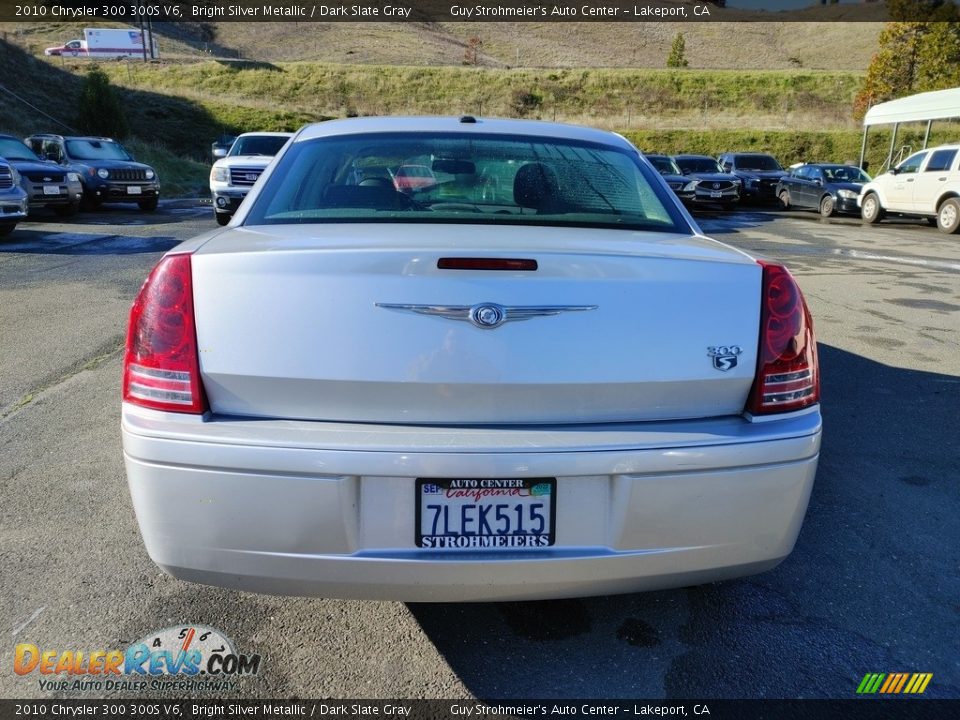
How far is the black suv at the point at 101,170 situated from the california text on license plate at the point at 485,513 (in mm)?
17368

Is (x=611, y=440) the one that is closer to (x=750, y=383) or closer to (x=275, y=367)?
(x=750, y=383)

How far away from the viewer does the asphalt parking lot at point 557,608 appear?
86.4 inches

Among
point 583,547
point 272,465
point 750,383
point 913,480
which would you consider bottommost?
point 913,480

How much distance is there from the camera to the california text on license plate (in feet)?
6.15

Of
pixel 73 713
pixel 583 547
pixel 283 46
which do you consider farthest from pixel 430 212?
pixel 283 46

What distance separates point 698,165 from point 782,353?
851 inches

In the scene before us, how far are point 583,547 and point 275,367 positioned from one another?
3.03 ft

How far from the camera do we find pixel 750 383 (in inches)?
80.7

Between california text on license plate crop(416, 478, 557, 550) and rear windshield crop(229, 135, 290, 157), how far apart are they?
14670 mm

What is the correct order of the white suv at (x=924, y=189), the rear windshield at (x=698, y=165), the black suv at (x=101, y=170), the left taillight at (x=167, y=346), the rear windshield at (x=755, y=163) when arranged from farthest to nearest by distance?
1. the rear windshield at (x=755, y=163)
2. the rear windshield at (x=698, y=165)
3. the black suv at (x=101, y=170)
4. the white suv at (x=924, y=189)
5. the left taillight at (x=167, y=346)

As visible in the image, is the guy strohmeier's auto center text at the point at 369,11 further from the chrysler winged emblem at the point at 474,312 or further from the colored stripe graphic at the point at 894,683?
the colored stripe graphic at the point at 894,683

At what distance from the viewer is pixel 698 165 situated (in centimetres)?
2214

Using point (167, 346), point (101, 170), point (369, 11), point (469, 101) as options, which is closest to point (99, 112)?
point (101, 170)

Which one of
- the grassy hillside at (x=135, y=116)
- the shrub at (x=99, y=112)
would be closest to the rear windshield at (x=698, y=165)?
the grassy hillside at (x=135, y=116)
